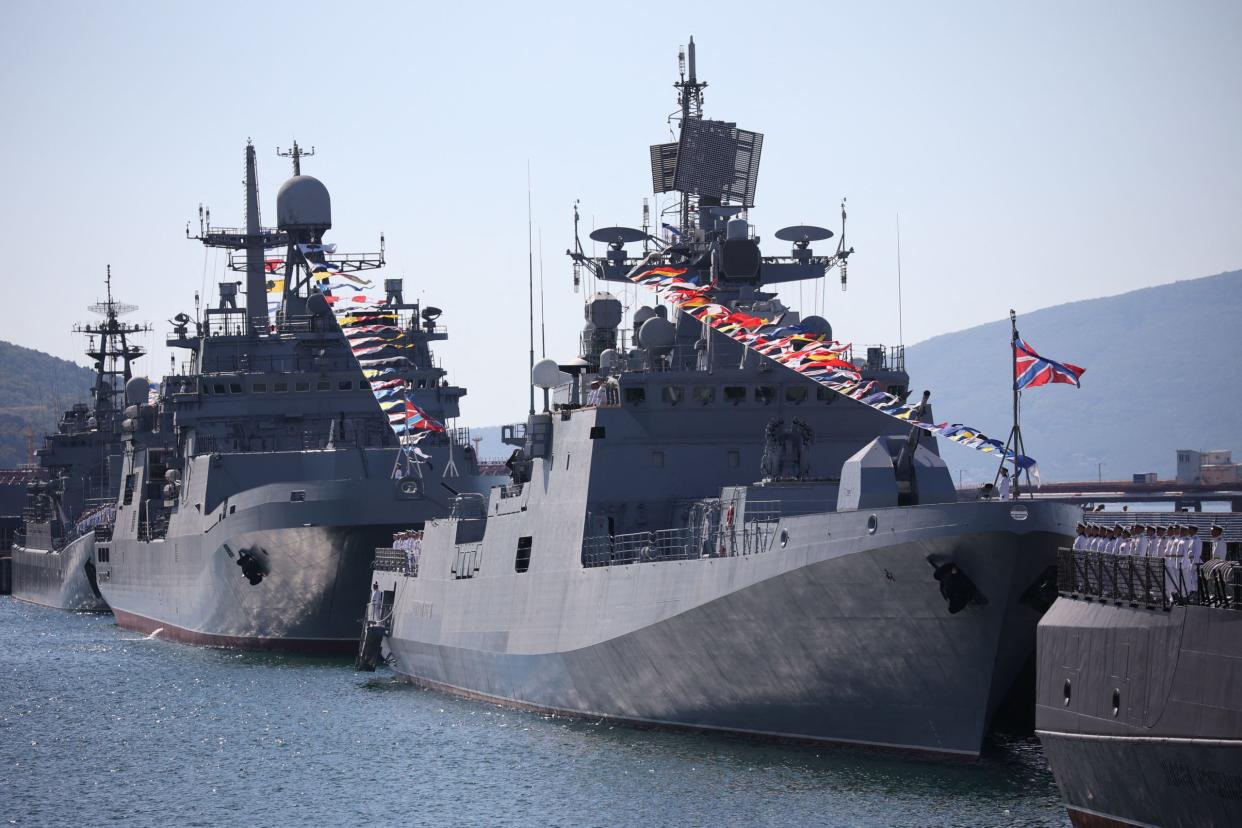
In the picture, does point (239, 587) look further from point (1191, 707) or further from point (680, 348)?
point (1191, 707)

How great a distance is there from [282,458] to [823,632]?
25987mm

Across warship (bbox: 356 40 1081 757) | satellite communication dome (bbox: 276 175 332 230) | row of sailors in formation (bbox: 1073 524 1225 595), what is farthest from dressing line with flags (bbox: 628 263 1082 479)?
satellite communication dome (bbox: 276 175 332 230)

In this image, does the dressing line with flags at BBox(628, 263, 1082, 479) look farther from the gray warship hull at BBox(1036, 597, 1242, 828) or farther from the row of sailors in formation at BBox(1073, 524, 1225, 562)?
the gray warship hull at BBox(1036, 597, 1242, 828)

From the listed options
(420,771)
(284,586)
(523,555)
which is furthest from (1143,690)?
(284,586)

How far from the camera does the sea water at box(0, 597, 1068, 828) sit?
19797mm

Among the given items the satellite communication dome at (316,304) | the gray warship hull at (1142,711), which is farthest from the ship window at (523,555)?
the satellite communication dome at (316,304)

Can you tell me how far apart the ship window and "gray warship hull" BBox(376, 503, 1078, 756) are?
1.78 metres

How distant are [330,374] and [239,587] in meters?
8.89

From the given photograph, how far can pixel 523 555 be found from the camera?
28.7 metres

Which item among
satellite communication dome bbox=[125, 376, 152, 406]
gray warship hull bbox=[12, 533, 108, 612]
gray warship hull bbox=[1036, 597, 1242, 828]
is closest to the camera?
gray warship hull bbox=[1036, 597, 1242, 828]

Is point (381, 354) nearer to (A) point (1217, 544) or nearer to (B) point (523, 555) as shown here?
(B) point (523, 555)

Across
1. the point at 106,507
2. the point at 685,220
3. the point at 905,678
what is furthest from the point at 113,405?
the point at 905,678

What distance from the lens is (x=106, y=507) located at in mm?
60875

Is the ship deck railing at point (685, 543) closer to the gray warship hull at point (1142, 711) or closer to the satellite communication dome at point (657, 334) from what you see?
the satellite communication dome at point (657, 334)
